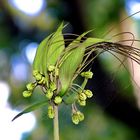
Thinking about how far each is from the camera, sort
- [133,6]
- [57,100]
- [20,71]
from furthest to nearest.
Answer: [20,71] < [133,6] < [57,100]

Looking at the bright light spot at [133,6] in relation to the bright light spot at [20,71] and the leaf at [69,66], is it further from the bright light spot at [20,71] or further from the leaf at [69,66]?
the bright light spot at [20,71]

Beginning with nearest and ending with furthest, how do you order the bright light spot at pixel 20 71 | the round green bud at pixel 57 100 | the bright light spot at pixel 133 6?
1. the round green bud at pixel 57 100
2. the bright light spot at pixel 133 6
3. the bright light spot at pixel 20 71

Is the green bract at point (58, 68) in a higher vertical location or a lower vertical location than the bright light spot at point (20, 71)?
higher

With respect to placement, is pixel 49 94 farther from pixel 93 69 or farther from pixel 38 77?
pixel 93 69

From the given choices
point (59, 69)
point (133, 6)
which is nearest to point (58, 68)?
point (59, 69)

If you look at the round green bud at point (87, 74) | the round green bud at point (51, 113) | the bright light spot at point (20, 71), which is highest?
the round green bud at point (87, 74)

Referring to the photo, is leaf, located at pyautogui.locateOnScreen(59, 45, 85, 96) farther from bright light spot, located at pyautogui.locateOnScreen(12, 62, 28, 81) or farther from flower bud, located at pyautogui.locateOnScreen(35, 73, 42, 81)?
bright light spot, located at pyautogui.locateOnScreen(12, 62, 28, 81)

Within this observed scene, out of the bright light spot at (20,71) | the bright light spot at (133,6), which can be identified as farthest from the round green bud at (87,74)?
the bright light spot at (20,71)
